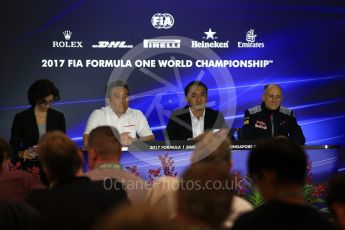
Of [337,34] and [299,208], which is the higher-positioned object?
[337,34]

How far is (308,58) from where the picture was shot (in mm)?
8227

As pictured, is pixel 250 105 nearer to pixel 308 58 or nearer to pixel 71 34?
pixel 308 58

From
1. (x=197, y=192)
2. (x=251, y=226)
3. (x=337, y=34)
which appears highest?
(x=337, y=34)

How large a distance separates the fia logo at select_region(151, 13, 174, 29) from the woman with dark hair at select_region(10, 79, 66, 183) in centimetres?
212

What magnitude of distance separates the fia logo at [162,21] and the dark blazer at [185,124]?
4.89 ft

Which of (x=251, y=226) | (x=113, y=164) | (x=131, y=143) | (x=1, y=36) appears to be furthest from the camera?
(x=1, y=36)

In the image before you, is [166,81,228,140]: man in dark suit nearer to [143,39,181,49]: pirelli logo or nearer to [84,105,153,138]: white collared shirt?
[84,105,153,138]: white collared shirt

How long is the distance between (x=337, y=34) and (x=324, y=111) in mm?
954

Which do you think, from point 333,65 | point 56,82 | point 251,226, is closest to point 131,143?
point 56,82

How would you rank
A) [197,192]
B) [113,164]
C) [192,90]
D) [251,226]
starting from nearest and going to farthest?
1. [197,192]
2. [251,226]
3. [113,164]
4. [192,90]

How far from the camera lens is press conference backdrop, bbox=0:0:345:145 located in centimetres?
796

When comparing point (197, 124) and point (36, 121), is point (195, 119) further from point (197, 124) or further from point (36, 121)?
point (36, 121)

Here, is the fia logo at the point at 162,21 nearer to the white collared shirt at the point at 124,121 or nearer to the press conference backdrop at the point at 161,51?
the press conference backdrop at the point at 161,51

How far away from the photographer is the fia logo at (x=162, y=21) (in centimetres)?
802
